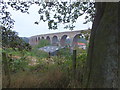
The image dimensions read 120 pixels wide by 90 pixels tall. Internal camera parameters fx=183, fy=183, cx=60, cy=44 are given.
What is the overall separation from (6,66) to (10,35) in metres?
1.03

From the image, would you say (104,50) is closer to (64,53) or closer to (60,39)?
(64,53)

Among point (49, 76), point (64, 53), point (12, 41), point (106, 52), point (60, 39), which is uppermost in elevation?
point (60, 39)

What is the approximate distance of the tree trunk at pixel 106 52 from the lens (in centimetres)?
335

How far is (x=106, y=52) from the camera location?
336cm

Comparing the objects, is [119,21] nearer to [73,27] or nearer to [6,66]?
[6,66]

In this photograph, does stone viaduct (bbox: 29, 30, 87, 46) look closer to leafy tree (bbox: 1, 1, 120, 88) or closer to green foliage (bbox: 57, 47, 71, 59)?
green foliage (bbox: 57, 47, 71, 59)

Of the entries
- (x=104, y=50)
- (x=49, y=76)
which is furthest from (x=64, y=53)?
(x=104, y=50)

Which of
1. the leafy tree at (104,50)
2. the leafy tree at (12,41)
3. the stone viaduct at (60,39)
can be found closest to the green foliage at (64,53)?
the stone viaduct at (60,39)

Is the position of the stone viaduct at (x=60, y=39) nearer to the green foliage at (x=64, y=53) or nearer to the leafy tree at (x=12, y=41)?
the green foliage at (x=64, y=53)

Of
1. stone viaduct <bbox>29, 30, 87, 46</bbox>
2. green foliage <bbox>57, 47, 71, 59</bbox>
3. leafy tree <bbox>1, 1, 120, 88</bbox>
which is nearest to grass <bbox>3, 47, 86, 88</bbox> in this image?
green foliage <bbox>57, 47, 71, 59</bbox>

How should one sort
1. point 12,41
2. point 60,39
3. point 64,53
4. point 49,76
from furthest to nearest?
point 60,39, point 64,53, point 12,41, point 49,76

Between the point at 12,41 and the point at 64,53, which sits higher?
the point at 12,41

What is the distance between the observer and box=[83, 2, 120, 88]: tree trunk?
3346 millimetres

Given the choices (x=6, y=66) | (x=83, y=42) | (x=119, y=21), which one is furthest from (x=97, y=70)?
(x=83, y=42)
